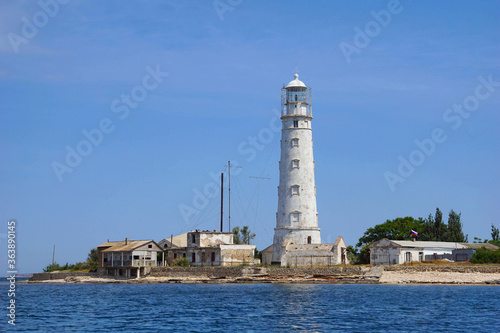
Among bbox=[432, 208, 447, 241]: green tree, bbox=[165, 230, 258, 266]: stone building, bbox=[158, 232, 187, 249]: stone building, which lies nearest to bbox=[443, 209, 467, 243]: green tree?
bbox=[432, 208, 447, 241]: green tree

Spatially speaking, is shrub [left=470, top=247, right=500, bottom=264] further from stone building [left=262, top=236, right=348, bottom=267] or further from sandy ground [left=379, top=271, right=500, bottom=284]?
stone building [left=262, top=236, right=348, bottom=267]

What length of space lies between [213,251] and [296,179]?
1130 cm

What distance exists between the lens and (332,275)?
6100cm

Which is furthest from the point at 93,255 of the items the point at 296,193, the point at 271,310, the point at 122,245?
the point at 271,310

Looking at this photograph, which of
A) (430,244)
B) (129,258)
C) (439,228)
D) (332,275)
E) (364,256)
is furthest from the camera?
(439,228)

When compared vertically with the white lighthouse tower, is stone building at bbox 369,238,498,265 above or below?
below

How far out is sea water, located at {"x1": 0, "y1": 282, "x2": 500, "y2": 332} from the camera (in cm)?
3216

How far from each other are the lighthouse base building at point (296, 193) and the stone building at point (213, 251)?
2.90 metres

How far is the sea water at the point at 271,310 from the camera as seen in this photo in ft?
105

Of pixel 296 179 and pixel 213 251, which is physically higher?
pixel 296 179

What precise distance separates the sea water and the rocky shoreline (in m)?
1.87

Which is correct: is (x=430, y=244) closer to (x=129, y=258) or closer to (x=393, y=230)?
(x=393, y=230)

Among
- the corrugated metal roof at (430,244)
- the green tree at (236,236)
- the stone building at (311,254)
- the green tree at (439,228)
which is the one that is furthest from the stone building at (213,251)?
the green tree at (439,228)

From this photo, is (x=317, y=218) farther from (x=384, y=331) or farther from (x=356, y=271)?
(x=384, y=331)
